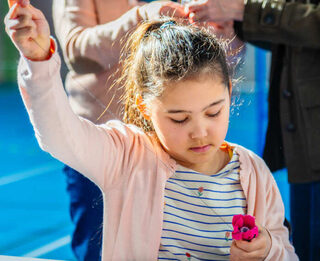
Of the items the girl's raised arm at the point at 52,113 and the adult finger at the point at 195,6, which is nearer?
the girl's raised arm at the point at 52,113

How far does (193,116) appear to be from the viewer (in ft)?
2.13

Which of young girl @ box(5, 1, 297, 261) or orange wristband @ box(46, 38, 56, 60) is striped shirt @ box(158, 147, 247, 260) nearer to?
young girl @ box(5, 1, 297, 261)

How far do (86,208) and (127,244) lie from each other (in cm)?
7

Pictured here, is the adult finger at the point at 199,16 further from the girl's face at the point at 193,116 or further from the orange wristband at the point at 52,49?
the orange wristband at the point at 52,49

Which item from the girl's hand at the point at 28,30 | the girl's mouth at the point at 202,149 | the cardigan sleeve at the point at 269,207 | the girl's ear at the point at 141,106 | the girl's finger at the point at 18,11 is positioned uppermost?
the girl's finger at the point at 18,11

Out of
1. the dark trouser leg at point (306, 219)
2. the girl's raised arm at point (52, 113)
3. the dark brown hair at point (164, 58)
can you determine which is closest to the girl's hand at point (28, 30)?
the girl's raised arm at point (52, 113)

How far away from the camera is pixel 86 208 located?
734mm

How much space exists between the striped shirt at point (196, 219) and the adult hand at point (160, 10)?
0.21m

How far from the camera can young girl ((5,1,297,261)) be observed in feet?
2.16

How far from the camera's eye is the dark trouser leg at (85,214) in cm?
72

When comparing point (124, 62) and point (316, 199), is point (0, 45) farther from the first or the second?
point (316, 199)

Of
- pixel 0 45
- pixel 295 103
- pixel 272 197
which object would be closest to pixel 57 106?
pixel 0 45

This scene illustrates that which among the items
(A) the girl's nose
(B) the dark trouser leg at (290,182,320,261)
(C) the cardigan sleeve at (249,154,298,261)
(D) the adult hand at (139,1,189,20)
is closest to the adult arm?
(D) the adult hand at (139,1,189,20)

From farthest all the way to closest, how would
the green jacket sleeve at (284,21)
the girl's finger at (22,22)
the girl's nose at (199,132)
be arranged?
the green jacket sleeve at (284,21) < the girl's nose at (199,132) < the girl's finger at (22,22)
